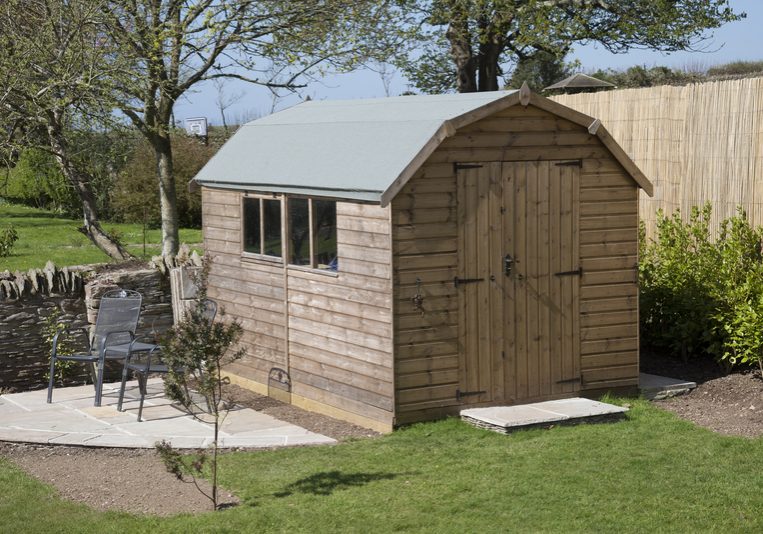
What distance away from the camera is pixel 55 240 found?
66.8ft

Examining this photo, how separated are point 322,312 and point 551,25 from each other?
12.4 meters

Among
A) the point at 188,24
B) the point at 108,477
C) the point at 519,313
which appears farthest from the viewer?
the point at 188,24

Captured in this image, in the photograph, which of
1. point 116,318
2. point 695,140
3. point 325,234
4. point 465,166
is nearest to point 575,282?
point 465,166

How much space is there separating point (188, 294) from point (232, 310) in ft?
3.13

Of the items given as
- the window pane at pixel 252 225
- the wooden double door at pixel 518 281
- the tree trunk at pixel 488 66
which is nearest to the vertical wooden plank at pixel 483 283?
the wooden double door at pixel 518 281

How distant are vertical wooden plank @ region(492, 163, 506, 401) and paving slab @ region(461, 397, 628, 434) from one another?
0.30 meters

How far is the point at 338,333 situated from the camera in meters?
9.27

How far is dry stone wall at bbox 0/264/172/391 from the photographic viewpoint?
11.2 metres

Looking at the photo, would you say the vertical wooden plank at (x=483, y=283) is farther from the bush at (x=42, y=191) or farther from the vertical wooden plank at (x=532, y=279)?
the bush at (x=42, y=191)

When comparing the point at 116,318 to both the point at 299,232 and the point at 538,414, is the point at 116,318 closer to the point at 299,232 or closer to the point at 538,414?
the point at 299,232

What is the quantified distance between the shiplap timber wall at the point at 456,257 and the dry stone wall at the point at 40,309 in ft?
12.1

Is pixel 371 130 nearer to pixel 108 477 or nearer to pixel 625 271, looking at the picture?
pixel 625 271

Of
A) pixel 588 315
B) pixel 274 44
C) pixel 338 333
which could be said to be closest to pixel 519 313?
pixel 588 315

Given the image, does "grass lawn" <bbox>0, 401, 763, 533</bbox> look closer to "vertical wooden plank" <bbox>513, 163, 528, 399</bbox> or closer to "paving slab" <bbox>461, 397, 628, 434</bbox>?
"paving slab" <bbox>461, 397, 628, 434</bbox>
